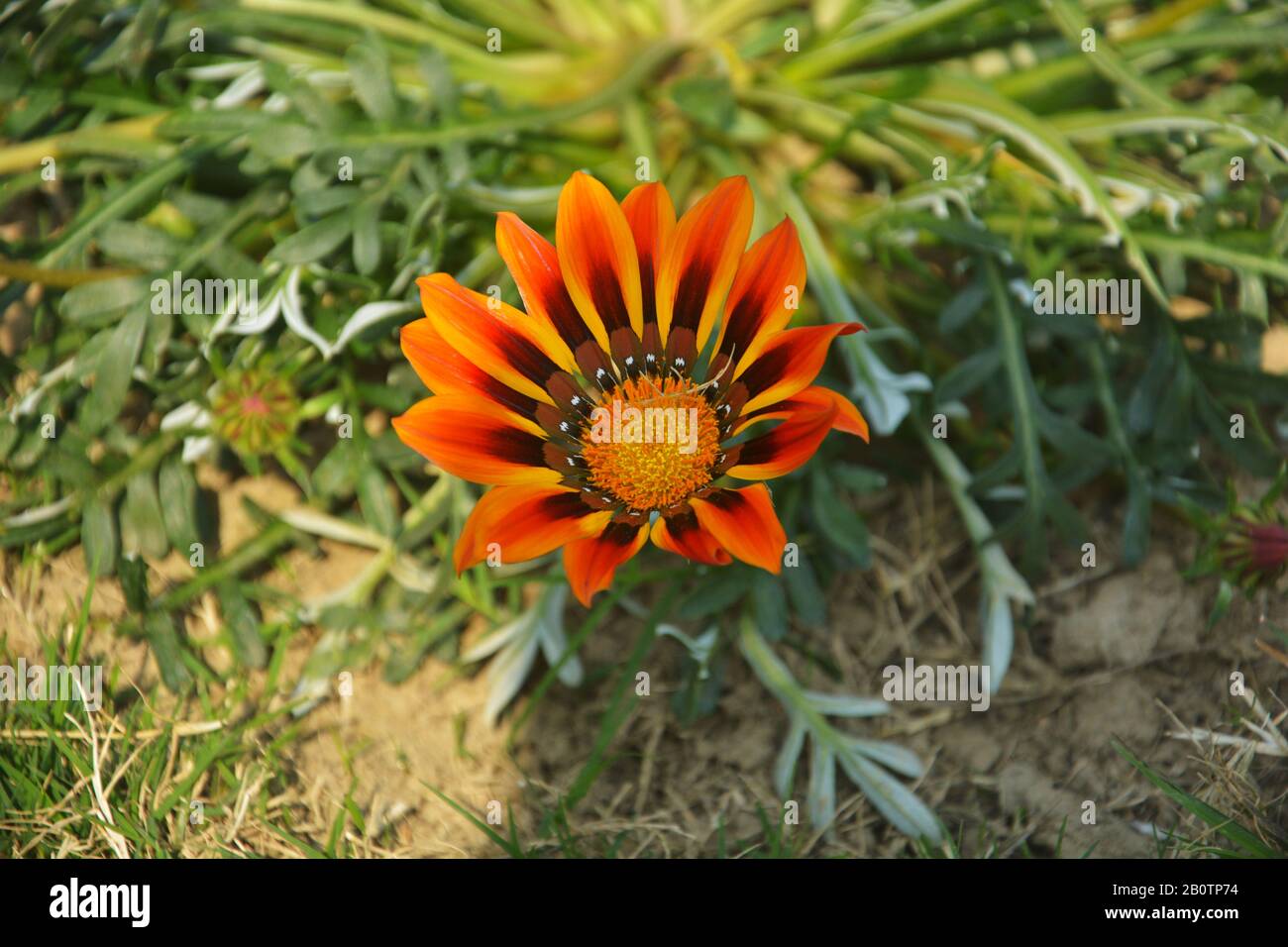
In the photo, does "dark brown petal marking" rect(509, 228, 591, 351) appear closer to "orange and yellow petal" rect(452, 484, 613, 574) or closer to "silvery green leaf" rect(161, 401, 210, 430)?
"orange and yellow petal" rect(452, 484, 613, 574)

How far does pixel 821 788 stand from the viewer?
1.38m

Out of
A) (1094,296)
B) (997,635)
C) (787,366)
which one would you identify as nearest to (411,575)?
(787,366)

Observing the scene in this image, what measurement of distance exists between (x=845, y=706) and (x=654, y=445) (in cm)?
54

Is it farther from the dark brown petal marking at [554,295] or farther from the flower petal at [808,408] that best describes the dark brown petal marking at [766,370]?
the dark brown petal marking at [554,295]

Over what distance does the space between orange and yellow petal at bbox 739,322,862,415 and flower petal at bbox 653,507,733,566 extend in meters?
0.12

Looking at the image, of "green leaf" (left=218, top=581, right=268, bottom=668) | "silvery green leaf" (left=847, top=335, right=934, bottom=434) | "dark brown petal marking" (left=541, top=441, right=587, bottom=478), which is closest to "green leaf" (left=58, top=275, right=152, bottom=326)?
"green leaf" (left=218, top=581, right=268, bottom=668)

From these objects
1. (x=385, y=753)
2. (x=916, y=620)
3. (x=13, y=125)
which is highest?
(x=13, y=125)

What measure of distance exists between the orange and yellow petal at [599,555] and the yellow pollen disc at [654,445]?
0.10ft

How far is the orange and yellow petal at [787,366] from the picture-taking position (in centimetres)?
101

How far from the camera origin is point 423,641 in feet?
4.60

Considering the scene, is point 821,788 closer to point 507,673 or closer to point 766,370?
point 507,673
